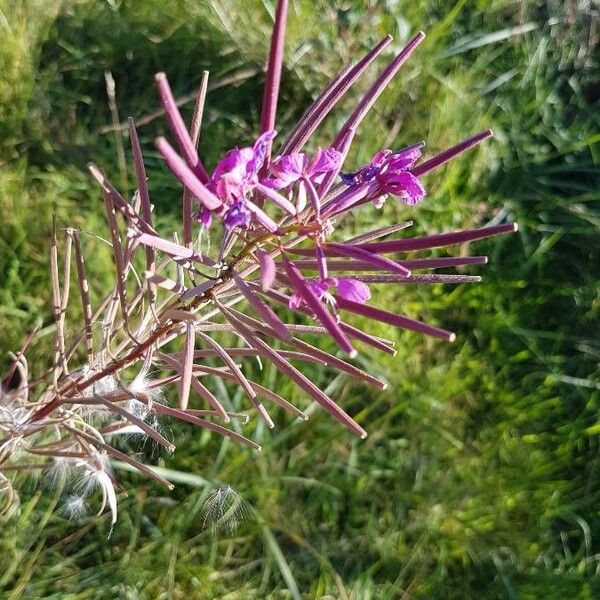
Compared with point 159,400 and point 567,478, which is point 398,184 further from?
point 567,478

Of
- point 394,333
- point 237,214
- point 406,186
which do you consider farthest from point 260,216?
point 394,333

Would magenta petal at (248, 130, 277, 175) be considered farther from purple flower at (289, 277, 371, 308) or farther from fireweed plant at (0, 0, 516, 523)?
purple flower at (289, 277, 371, 308)

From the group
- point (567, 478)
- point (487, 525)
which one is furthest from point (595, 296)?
point (487, 525)

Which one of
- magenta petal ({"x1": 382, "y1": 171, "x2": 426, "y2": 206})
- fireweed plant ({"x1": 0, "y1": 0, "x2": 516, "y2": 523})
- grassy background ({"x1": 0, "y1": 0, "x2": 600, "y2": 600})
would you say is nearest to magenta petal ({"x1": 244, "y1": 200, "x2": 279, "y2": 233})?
fireweed plant ({"x1": 0, "y1": 0, "x2": 516, "y2": 523})

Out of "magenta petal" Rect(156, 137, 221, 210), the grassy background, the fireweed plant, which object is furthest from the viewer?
the grassy background

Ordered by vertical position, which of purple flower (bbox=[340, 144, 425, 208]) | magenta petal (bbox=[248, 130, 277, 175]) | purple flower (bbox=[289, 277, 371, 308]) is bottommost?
purple flower (bbox=[289, 277, 371, 308])
